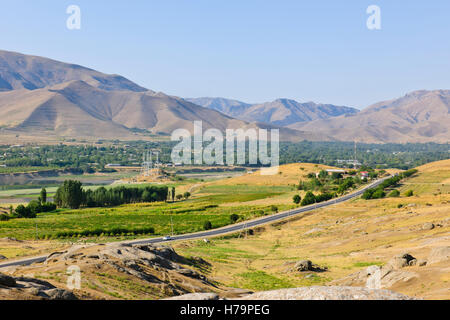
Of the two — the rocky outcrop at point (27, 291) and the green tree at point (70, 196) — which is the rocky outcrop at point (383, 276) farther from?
the green tree at point (70, 196)

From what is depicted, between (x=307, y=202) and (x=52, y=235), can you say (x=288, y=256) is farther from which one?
(x=307, y=202)

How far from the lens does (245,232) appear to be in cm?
7338

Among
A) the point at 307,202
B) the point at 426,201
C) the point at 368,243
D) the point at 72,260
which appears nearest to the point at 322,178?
the point at 307,202

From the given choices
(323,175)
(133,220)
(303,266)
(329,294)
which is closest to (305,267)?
(303,266)

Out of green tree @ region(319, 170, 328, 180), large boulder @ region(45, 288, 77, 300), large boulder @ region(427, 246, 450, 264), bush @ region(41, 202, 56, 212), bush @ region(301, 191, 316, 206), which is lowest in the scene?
bush @ region(41, 202, 56, 212)

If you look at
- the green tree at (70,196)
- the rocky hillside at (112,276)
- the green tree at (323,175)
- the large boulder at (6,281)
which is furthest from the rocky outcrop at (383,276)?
the green tree at (323,175)

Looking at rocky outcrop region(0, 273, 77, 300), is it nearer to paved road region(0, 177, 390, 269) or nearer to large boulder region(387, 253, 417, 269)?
paved road region(0, 177, 390, 269)

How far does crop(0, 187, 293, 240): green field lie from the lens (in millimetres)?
72438

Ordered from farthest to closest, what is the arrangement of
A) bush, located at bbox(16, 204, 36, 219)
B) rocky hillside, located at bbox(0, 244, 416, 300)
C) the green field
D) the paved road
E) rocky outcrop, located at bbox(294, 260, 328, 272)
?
1. bush, located at bbox(16, 204, 36, 219)
2. the green field
3. the paved road
4. rocky outcrop, located at bbox(294, 260, 328, 272)
5. rocky hillside, located at bbox(0, 244, 416, 300)

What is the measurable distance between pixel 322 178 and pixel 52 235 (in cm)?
10441

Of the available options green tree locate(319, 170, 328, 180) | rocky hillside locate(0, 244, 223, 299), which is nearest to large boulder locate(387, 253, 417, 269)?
rocky hillside locate(0, 244, 223, 299)

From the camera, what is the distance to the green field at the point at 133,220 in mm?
72438
